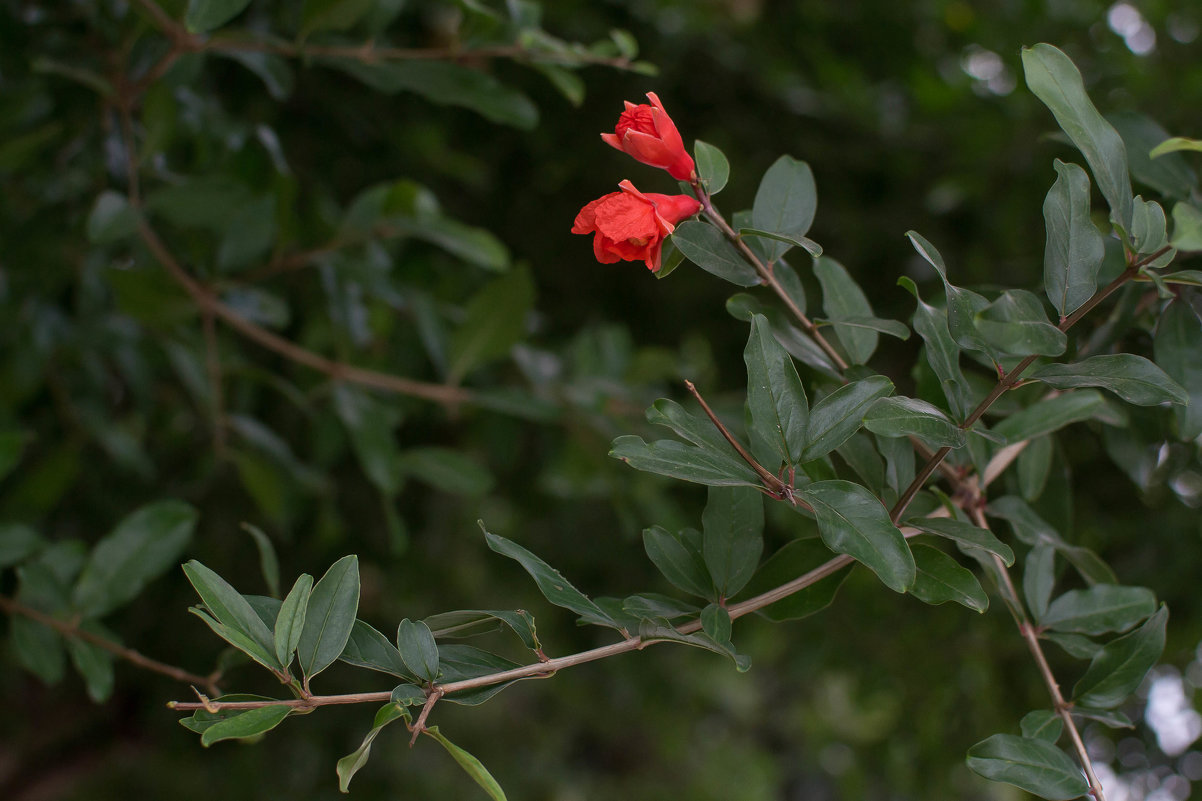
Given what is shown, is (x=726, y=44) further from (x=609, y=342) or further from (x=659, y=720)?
(x=659, y=720)

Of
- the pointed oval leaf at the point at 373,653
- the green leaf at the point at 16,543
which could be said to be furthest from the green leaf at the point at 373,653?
the green leaf at the point at 16,543

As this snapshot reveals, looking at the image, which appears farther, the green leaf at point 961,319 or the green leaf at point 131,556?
the green leaf at point 131,556

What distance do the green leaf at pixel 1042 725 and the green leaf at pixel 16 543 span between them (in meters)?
0.56

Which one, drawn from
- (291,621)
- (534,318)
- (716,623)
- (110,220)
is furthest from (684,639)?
(534,318)

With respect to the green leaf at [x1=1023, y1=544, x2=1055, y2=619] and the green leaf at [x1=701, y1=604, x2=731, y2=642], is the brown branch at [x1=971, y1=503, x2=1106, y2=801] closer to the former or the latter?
the green leaf at [x1=1023, y1=544, x2=1055, y2=619]

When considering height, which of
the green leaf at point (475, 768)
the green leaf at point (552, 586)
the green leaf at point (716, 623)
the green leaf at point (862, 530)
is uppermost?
the green leaf at point (862, 530)

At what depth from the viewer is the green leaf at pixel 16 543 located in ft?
1.76

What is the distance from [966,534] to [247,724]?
25 centimetres

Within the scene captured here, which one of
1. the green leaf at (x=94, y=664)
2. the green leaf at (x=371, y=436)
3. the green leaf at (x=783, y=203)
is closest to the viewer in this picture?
→ the green leaf at (x=783, y=203)

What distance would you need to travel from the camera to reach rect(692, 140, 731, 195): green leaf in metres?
0.33

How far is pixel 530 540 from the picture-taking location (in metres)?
1.15

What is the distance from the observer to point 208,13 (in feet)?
1.54

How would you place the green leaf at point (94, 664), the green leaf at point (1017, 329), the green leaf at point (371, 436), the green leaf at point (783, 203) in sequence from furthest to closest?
the green leaf at point (371, 436)
the green leaf at point (94, 664)
the green leaf at point (783, 203)
the green leaf at point (1017, 329)

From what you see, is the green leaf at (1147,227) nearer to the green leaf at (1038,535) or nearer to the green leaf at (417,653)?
the green leaf at (1038,535)
